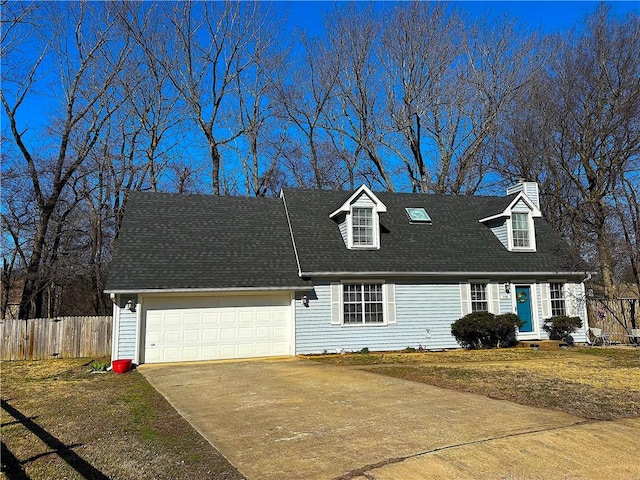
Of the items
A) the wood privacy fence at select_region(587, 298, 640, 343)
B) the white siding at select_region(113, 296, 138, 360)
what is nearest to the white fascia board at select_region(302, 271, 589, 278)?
the wood privacy fence at select_region(587, 298, 640, 343)

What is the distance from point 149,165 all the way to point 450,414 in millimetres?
23285

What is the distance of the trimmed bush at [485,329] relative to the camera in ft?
51.6

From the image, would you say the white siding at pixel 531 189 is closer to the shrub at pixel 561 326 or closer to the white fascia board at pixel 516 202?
the white fascia board at pixel 516 202

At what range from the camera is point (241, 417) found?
710cm

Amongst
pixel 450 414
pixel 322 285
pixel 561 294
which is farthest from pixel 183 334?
pixel 561 294

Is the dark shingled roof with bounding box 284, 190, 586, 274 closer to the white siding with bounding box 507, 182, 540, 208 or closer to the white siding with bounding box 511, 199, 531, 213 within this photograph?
the white siding with bounding box 511, 199, 531, 213

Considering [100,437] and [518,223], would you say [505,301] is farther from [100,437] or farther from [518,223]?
[100,437]

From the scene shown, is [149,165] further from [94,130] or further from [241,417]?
[241,417]

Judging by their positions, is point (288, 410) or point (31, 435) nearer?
point (31, 435)

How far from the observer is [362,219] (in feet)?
55.9

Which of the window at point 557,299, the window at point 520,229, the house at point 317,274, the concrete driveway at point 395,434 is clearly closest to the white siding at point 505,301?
the house at point 317,274

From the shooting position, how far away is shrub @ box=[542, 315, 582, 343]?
16.5 m

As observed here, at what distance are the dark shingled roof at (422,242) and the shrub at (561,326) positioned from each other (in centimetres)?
173

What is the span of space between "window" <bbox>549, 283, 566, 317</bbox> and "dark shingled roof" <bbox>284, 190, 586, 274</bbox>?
709mm
